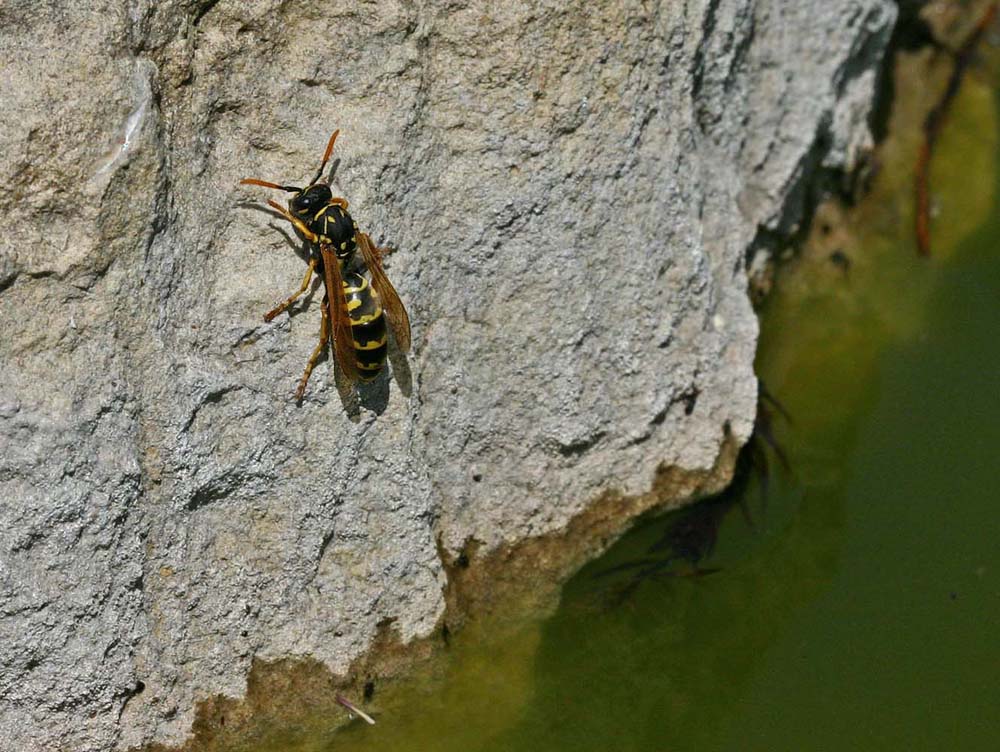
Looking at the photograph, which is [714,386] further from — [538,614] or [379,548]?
[379,548]

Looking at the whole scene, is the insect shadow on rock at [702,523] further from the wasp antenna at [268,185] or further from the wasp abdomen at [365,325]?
the wasp antenna at [268,185]

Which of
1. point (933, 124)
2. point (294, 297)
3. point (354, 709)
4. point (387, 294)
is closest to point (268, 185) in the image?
point (294, 297)

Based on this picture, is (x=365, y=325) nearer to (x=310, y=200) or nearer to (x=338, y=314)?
(x=338, y=314)

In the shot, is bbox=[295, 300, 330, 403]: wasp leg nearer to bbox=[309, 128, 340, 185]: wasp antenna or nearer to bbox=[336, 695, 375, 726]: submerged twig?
bbox=[309, 128, 340, 185]: wasp antenna

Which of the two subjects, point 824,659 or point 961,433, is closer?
point 824,659

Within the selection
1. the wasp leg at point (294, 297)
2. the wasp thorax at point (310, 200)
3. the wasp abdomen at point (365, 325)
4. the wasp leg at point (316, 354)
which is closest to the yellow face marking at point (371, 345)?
the wasp abdomen at point (365, 325)

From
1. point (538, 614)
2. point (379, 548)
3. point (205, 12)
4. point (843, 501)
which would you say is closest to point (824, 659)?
point (843, 501)

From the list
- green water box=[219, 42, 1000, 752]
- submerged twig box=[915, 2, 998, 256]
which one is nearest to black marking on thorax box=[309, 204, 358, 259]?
green water box=[219, 42, 1000, 752]
